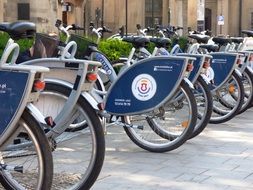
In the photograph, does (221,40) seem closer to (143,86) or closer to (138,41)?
(138,41)

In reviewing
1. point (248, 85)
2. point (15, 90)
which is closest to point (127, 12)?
point (248, 85)

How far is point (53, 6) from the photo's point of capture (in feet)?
70.5

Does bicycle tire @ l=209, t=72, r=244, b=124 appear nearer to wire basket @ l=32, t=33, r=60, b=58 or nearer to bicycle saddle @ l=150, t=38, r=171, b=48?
bicycle saddle @ l=150, t=38, r=171, b=48

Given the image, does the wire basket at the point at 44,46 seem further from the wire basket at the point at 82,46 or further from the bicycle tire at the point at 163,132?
the bicycle tire at the point at 163,132

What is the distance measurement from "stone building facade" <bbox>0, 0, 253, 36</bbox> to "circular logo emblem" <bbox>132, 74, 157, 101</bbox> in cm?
1353

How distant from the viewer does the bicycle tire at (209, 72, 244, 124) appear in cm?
1013

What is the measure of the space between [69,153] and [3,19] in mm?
15457

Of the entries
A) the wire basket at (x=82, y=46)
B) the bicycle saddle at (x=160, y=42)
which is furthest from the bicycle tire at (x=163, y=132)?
the wire basket at (x=82, y=46)

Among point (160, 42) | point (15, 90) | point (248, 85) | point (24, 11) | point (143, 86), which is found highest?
point (24, 11)

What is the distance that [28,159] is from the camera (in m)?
5.39

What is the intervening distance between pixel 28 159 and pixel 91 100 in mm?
704

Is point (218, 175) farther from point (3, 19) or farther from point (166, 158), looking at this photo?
point (3, 19)

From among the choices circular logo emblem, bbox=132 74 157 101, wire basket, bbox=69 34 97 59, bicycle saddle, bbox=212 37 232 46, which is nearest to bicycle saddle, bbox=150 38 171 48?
circular logo emblem, bbox=132 74 157 101

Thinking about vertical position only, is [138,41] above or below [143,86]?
above
